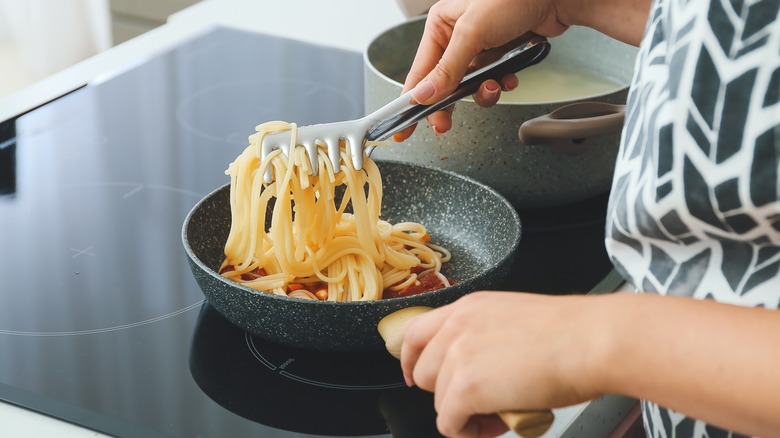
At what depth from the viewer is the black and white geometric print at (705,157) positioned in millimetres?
637

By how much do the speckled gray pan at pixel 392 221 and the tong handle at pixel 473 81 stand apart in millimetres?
111

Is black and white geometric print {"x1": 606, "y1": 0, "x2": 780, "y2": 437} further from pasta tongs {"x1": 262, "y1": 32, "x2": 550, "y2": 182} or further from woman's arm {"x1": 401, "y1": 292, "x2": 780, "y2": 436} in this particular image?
pasta tongs {"x1": 262, "y1": 32, "x2": 550, "y2": 182}

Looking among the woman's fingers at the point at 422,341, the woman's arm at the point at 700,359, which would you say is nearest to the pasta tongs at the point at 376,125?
the woman's fingers at the point at 422,341

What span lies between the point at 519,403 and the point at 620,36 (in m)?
0.63

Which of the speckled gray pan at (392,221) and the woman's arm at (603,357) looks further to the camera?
the speckled gray pan at (392,221)

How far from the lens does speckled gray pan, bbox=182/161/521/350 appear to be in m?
0.83

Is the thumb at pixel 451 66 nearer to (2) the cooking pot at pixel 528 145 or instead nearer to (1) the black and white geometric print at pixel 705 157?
(2) the cooking pot at pixel 528 145

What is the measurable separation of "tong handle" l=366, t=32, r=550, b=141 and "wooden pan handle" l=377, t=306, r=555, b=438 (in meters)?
0.26

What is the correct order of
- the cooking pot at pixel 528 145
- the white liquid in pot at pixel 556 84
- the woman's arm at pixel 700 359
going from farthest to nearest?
the white liquid in pot at pixel 556 84, the cooking pot at pixel 528 145, the woman's arm at pixel 700 359

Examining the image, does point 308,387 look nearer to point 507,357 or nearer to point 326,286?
point 326,286

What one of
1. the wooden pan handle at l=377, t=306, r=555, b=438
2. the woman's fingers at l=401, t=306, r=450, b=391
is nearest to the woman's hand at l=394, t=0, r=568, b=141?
the wooden pan handle at l=377, t=306, r=555, b=438

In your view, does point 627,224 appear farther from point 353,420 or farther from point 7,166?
point 7,166

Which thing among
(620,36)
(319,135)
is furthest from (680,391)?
(620,36)

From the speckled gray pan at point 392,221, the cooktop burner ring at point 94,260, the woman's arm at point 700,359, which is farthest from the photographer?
the cooktop burner ring at point 94,260
